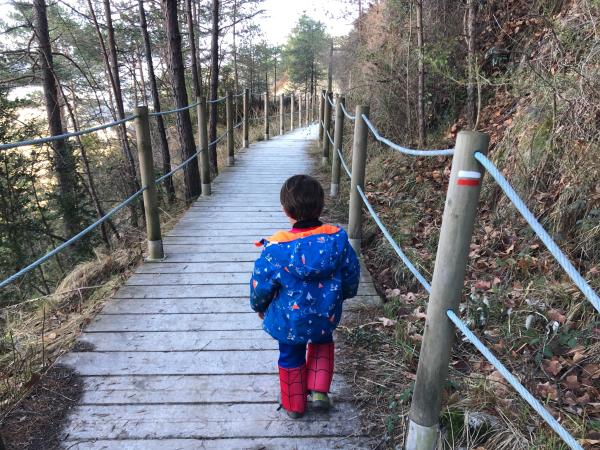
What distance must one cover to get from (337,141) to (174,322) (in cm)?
316

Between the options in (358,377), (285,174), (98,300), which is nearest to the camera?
(358,377)

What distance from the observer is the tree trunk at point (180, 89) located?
6.73 meters

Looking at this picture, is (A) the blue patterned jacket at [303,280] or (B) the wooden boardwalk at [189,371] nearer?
(A) the blue patterned jacket at [303,280]

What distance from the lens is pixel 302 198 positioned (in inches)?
71.5

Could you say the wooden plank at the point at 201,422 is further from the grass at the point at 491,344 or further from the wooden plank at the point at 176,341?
the wooden plank at the point at 176,341

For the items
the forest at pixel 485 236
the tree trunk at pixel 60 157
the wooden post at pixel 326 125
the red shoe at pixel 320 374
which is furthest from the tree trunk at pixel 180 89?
the red shoe at pixel 320 374

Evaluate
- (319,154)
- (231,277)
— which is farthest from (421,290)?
(319,154)

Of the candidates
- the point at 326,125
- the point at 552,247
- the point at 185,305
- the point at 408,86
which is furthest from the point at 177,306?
the point at 326,125

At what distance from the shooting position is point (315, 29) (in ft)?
139

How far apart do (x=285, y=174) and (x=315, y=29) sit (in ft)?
129

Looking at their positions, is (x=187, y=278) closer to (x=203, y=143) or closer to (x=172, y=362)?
(x=172, y=362)

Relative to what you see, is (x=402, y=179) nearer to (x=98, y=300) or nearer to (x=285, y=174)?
(x=285, y=174)

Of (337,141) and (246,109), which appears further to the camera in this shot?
(246,109)

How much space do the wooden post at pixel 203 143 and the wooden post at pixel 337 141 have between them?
172 cm
